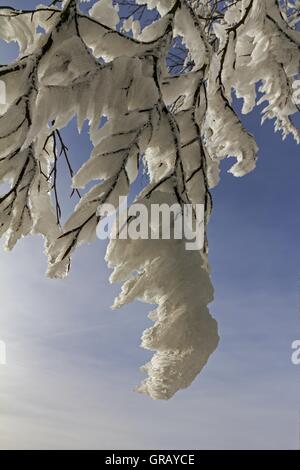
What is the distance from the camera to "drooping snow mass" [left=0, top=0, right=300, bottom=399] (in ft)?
5.33

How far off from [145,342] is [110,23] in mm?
1656

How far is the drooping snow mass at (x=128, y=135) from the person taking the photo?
1625 mm

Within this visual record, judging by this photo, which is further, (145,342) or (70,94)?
(70,94)

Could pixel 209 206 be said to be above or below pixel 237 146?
below

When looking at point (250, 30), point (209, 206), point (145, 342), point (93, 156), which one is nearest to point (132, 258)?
point (145, 342)

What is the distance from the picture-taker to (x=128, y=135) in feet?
6.15

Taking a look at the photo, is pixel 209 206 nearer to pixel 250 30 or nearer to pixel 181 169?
pixel 181 169

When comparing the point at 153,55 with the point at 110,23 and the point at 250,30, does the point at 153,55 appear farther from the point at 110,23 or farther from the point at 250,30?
A: the point at 250,30
